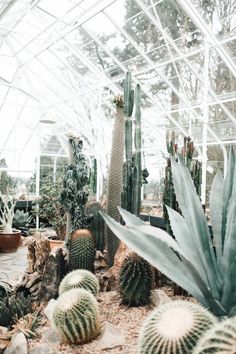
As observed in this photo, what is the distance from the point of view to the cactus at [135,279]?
2.45m

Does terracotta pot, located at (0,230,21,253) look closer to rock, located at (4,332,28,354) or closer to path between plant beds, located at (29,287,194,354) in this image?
path between plant beds, located at (29,287,194,354)

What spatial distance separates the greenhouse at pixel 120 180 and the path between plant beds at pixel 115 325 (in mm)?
11

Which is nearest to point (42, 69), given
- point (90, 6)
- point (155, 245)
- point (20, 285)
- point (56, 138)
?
point (56, 138)

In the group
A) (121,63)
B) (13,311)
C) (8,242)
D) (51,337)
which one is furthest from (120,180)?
(121,63)

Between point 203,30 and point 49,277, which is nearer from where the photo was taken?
point 49,277

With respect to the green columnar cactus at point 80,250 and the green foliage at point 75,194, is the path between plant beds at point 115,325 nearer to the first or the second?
the green columnar cactus at point 80,250

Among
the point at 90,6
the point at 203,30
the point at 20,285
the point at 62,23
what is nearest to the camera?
the point at 20,285

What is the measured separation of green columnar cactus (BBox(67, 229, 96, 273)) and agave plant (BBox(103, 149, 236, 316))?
1.43m

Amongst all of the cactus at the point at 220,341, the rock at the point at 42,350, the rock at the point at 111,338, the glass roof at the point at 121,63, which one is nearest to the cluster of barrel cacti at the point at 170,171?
the rock at the point at 111,338

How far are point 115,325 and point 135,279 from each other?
32 centimetres

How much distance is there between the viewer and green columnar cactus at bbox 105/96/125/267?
3.24m

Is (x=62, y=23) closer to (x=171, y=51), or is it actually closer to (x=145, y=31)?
(x=145, y=31)

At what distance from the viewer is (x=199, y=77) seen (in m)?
8.18

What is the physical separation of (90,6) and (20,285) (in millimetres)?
6344
